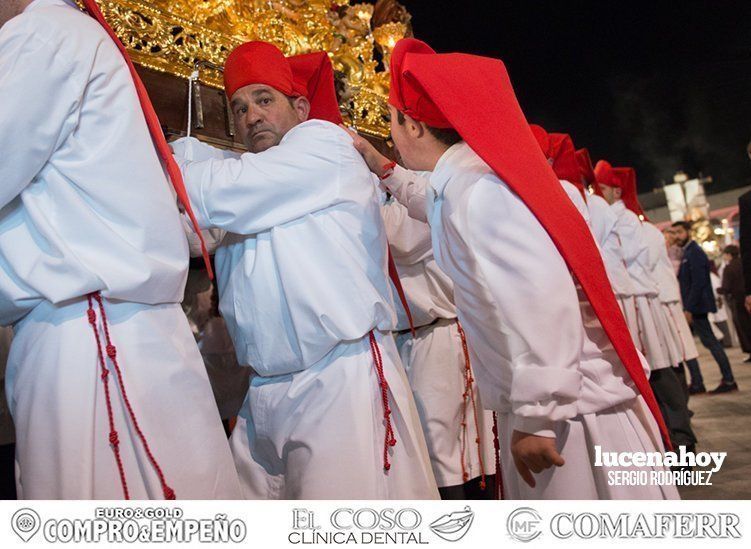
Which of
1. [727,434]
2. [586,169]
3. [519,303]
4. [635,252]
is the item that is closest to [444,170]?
[519,303]

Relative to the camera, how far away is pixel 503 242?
1.65 meters

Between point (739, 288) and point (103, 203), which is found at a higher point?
point (103, 203)

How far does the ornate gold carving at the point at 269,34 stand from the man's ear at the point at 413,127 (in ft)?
4.70

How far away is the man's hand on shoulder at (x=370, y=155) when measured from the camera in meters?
2.51

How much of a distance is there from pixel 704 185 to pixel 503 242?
9.96m

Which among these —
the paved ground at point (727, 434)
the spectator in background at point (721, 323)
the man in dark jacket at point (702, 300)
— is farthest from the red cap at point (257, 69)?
the spectator in background at point (721, 323)

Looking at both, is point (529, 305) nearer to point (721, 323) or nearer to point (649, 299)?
point (649, 299)

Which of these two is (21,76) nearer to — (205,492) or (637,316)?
(205,492)

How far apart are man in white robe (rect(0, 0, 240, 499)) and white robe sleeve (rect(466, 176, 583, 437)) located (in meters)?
0.75

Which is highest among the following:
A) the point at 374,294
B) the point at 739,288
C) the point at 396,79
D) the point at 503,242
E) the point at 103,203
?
the point at 396,79

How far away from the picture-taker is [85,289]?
1573 mm

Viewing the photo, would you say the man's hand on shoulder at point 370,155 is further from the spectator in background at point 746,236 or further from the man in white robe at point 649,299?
the man in white robe at point 649,299

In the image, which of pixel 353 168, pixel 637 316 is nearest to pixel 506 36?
pixel 637 316

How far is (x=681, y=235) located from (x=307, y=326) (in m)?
7.18
